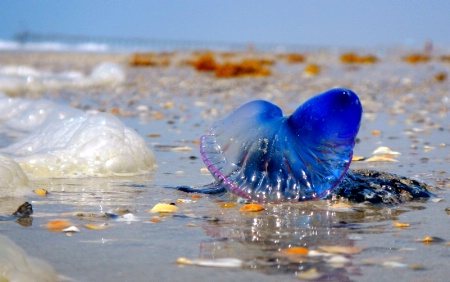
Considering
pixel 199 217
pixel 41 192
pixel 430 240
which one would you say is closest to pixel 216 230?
pixel 199 217

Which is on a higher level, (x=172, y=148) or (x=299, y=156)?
(x=299, y=156)

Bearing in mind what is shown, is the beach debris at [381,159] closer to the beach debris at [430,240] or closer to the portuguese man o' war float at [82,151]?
the portuguese man o' war float at [82,151]

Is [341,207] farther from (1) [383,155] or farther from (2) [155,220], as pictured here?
(1) [383,155]

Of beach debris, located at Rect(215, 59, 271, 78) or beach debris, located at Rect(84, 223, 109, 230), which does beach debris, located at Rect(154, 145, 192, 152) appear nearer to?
beach debris, located at Rect(84, 223, 109, 230)

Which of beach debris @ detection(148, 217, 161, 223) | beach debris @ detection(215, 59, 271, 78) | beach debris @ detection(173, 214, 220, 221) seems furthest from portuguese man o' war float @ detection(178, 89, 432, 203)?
beach debris @ detection(215, 59, 271, 78)

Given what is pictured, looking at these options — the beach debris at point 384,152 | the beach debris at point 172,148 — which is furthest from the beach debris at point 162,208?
the beach debris at point 384,152

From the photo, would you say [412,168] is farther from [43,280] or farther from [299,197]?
[43,280]

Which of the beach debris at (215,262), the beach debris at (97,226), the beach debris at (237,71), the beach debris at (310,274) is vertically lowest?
the beach debris at (97,226)
